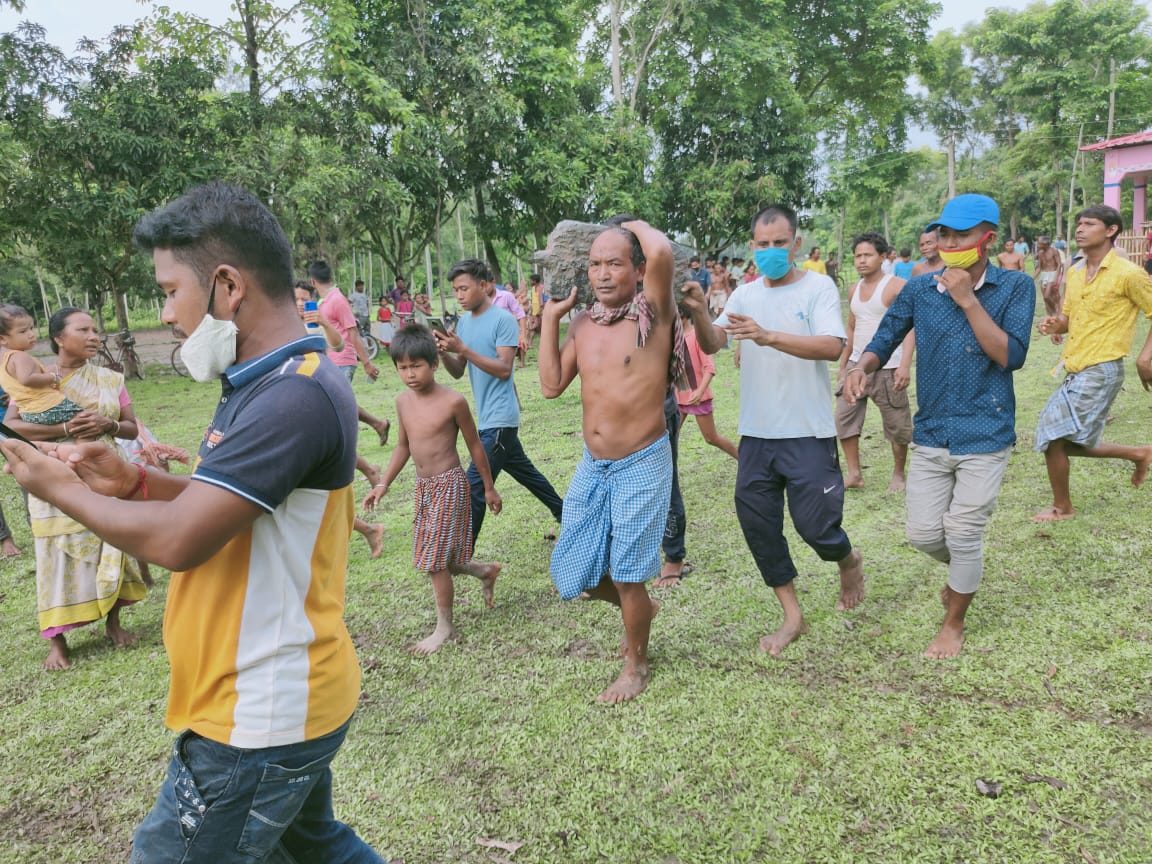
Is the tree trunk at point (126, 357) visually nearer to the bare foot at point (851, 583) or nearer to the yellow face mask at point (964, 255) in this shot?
the bare foot at point (851, 583)

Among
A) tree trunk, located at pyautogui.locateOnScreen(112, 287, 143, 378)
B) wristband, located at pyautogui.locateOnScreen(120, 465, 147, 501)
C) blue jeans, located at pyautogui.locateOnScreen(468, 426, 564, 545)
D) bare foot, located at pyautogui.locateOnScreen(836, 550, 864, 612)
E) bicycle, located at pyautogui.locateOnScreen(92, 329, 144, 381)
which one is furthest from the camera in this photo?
tree trunk, located at pyautogui.locateOnScreen(112, 287, 143, 378)

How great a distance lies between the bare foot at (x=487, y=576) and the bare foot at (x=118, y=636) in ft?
6.38

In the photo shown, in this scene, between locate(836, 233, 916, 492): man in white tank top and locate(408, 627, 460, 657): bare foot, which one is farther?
locate(836, 233, 916, 492): man in white tank top

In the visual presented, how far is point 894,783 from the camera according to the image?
8.50 feet

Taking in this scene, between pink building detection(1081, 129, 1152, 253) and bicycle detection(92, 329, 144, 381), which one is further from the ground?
pink building detection(1081, 129, 1152, 253)

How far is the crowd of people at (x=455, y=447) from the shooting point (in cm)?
146

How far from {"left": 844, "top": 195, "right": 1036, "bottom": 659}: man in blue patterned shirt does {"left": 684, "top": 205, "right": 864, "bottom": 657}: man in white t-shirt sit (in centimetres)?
26

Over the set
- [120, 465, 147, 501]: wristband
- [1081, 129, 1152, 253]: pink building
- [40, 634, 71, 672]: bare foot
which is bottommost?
[40, 634, 71, 672]: bare foot

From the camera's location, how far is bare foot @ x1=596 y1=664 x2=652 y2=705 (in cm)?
324

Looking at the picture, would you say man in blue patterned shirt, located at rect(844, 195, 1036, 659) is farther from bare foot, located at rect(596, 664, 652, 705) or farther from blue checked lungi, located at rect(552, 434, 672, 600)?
bare foot, located at rect(596, 664, 652, 705)

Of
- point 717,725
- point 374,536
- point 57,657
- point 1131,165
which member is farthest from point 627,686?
point 1131,165

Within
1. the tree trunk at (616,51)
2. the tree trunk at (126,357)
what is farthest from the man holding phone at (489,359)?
the tree trunk at (616,51)

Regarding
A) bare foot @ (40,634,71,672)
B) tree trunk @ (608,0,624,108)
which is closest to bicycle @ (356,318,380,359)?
tree trunk @ (608,0,624,108)

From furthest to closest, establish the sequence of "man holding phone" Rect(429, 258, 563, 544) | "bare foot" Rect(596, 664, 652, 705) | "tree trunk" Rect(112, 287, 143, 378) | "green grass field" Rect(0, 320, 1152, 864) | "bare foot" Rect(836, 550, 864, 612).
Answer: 1. "tree trunk" Rect(112, 287, 143, 378)
2. "man holding phone" Rect(429, 258, 563, 544)
3. "bare foot" Rect(836, 550, 864, 612)
4. "bare foot" Rect(596, 664, 652, 705)
5. "green grass field" Rect(0, 320, 1152, 864)
